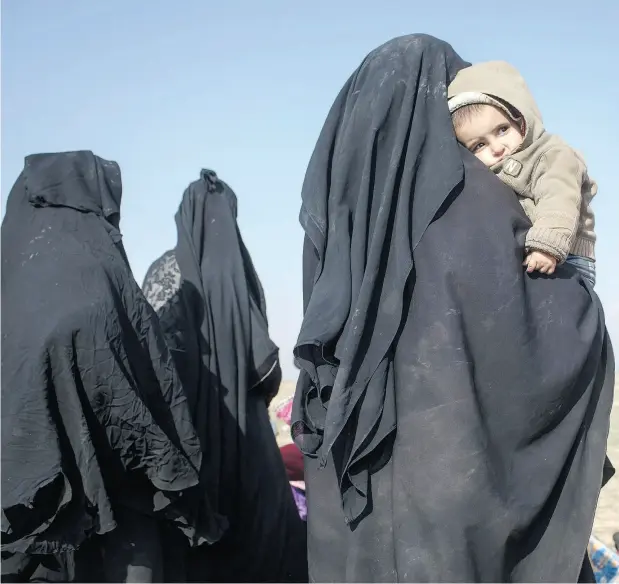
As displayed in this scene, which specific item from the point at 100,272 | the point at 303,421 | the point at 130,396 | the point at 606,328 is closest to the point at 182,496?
the point at 130,396

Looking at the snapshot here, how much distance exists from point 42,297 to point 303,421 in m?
1.31

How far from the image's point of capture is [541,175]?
278cm

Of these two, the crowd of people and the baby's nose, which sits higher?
the baby's nose

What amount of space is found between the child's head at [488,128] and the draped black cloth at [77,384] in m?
1.55

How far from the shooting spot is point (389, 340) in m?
2.68

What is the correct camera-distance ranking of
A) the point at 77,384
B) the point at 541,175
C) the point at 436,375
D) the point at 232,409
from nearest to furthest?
the point at 436,375
the point at 541,175
the point at 77,384
the point at 232,409

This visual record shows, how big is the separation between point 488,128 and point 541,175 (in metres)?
0.20

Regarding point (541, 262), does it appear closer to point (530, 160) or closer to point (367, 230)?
point (530, 160)

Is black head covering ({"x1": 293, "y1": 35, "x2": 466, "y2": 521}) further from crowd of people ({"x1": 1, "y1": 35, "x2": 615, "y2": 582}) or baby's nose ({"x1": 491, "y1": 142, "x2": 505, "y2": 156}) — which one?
baby's nose ({"x1": 491, "y1": 142, "x2": 505, "y2": 156})

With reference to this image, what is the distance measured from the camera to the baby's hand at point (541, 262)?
2.68 meters

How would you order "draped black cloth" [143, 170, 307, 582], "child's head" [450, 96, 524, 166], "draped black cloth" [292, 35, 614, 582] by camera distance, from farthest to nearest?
"draped black cloth" [143, 170, 307, 582]
"child's head" [450, 96, 524, 166]
"draped black cloth" [292, 35, 614, 582]

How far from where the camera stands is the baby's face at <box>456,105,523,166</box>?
284 centimetres

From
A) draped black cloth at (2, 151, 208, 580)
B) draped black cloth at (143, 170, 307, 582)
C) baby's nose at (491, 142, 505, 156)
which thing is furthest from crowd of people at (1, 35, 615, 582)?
draped black cloth at (143, 170, 307, 582)

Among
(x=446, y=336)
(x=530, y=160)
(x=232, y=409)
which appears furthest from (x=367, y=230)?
(x=232, y=409)
